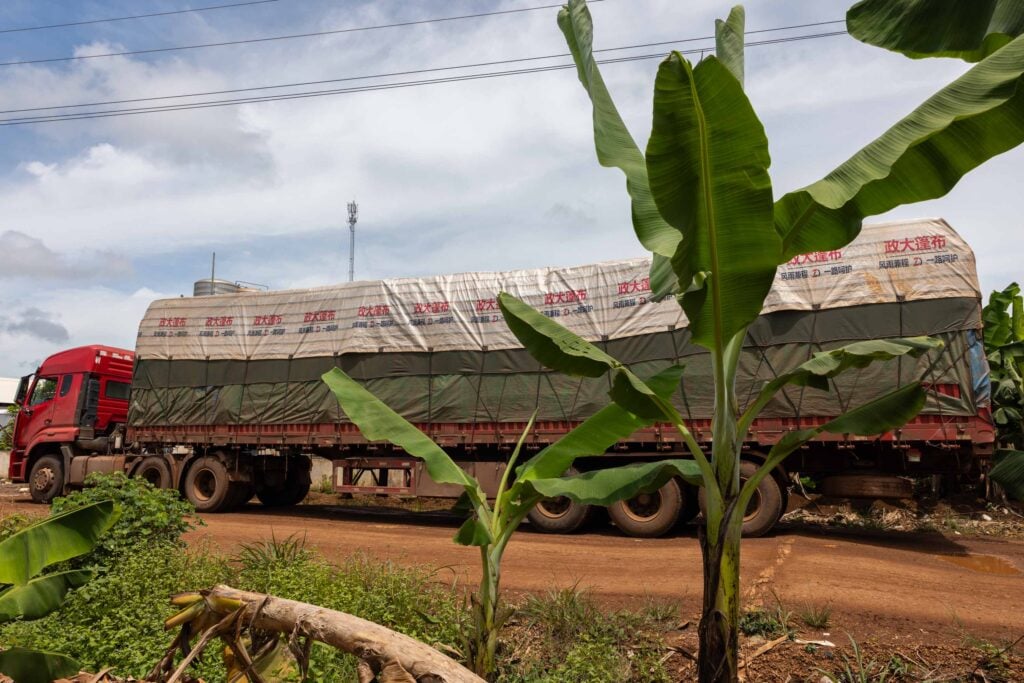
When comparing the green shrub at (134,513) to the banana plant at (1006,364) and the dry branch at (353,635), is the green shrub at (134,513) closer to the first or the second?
the dry branch at (353,635)

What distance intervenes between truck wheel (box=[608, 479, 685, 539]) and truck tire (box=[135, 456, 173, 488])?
9586 mm

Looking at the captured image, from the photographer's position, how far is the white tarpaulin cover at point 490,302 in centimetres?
1010

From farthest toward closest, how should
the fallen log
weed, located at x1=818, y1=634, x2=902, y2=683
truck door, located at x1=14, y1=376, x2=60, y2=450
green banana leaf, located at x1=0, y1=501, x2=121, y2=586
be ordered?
truck door, located at x1=14, y1=376, x2=60, y2=450, weed, located at x1=818, y1=634, x2=902, y2=683, green banana leaf, located at x1=0, y1=501, x2=121, y2=586, the fallen log

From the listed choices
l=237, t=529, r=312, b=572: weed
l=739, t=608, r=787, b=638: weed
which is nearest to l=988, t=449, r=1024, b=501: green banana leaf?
l=739, t=608, r=787, b=638: weed

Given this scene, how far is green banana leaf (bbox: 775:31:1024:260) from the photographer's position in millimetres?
3066

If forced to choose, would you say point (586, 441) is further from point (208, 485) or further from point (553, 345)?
point (208, 485)

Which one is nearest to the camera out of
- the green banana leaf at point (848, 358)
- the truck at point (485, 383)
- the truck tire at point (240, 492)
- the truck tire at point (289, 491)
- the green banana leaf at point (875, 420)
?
the green banana leaf at point (848, 358)

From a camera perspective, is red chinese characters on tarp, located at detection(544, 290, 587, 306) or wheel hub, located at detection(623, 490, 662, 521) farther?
red chinese characters on tarp, located at detection(544, 290, 587, 306)

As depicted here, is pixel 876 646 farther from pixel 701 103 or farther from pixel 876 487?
pixel 876 487

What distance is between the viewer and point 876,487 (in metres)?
10.3

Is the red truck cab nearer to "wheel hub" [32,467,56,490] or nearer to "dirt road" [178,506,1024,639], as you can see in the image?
"wheel hub" [32,467,56,490]

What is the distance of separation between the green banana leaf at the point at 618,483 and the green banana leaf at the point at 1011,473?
1.76 m

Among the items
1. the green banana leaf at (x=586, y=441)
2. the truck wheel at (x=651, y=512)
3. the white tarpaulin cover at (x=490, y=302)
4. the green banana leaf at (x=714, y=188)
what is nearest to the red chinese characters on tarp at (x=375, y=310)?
the white tarpaulin cover at (x=490, y=302)

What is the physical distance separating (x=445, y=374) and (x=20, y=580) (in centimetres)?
1001
